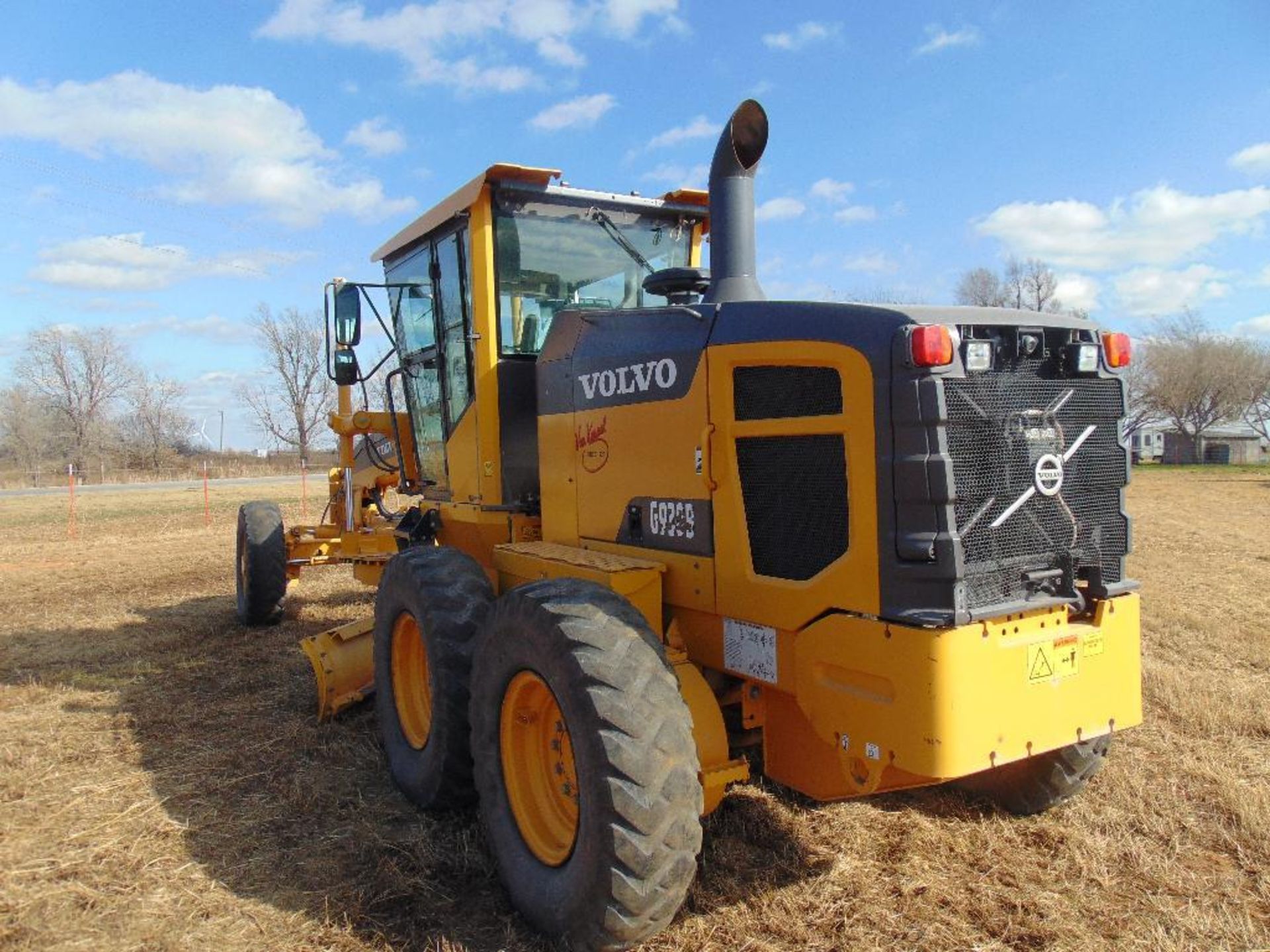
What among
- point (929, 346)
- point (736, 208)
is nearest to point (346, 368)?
point (736, 208)

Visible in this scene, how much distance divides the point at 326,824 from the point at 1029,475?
127 inches

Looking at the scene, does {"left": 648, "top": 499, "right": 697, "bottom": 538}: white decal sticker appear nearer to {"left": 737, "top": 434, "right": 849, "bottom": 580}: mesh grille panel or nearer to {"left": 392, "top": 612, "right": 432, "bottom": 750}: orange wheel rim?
{"left": 737, "top": 434, "right": 849, "bottom": 580}: mesh grille panel

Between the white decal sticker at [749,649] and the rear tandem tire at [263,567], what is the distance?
565 cm

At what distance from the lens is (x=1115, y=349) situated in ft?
10.8

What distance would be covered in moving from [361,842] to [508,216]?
305cm

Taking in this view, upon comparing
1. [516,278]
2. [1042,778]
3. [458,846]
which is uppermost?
[516,278]

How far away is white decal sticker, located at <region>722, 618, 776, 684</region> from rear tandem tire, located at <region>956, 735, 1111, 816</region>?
1.17 meters

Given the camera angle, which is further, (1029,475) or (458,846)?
(458,846)

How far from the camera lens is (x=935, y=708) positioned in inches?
105

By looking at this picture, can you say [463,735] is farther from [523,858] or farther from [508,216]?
[508,216]

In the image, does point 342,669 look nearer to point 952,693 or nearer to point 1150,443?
point 952,693

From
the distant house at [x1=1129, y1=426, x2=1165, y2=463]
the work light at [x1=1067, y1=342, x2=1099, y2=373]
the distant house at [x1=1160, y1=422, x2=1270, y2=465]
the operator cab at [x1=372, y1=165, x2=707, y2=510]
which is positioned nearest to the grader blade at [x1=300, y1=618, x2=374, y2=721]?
the operator cab at [x1=372, y1=165, x2=707, y2=510]

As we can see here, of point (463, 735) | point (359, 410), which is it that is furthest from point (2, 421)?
point (463, 735)

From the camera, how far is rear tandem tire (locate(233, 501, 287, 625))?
8.02m
